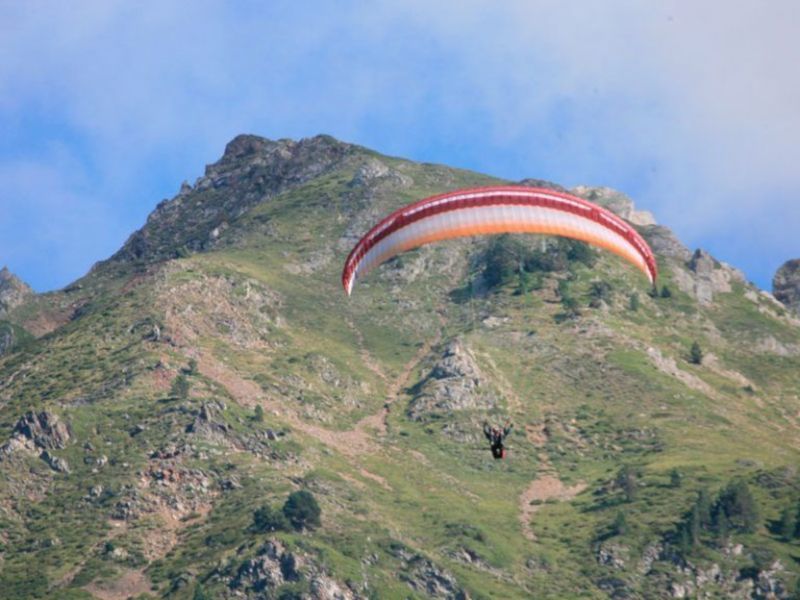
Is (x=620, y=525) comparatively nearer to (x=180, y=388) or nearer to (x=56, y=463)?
(x=180, y=388)

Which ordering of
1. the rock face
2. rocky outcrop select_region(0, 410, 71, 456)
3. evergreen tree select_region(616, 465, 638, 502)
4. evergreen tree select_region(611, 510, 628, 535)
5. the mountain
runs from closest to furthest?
1. the mountain
2. evergreen tree select_region(611, 510, 628, 535)
3. rocky outcrop select_region(0, 410, 71, 456)
4. the rock face
5. evergreen tree select_region(616, 465, 638, 502)

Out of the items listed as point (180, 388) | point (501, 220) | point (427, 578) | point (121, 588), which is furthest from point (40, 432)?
point (501, 220)

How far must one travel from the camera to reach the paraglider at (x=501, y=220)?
3110 inches

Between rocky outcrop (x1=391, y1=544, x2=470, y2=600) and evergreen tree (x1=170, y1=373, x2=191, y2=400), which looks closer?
rocky outcrop (x1=391, y1=544, x2=470, y2=600)

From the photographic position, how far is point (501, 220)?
259ft

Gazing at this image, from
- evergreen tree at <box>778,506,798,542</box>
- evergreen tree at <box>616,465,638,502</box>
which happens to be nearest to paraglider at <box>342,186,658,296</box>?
evergreen tree at <box>778,506,798,542</box>

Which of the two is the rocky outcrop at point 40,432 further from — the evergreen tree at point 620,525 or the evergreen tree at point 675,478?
the evergreen tree at point 675,478

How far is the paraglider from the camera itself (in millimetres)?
79000

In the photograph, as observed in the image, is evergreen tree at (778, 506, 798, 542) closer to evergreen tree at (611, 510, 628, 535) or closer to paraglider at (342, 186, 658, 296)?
evergreen tree at (611, 510, 628, 535)

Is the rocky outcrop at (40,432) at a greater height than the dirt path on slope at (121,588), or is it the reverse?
the rocky outcrop at (40,432)

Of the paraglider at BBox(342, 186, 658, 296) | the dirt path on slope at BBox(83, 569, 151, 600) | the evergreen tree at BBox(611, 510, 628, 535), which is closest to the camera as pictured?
the paraglider at BBox(342, 186, 658, 296)

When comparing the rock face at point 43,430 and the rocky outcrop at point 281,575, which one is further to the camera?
the rock face at point 43,430

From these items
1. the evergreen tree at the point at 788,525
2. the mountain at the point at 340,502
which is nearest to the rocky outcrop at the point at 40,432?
the mountain at the point at 340,502

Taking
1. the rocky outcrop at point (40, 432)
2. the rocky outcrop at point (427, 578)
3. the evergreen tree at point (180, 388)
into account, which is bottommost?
the rocky outcrop at point (427, 578)
